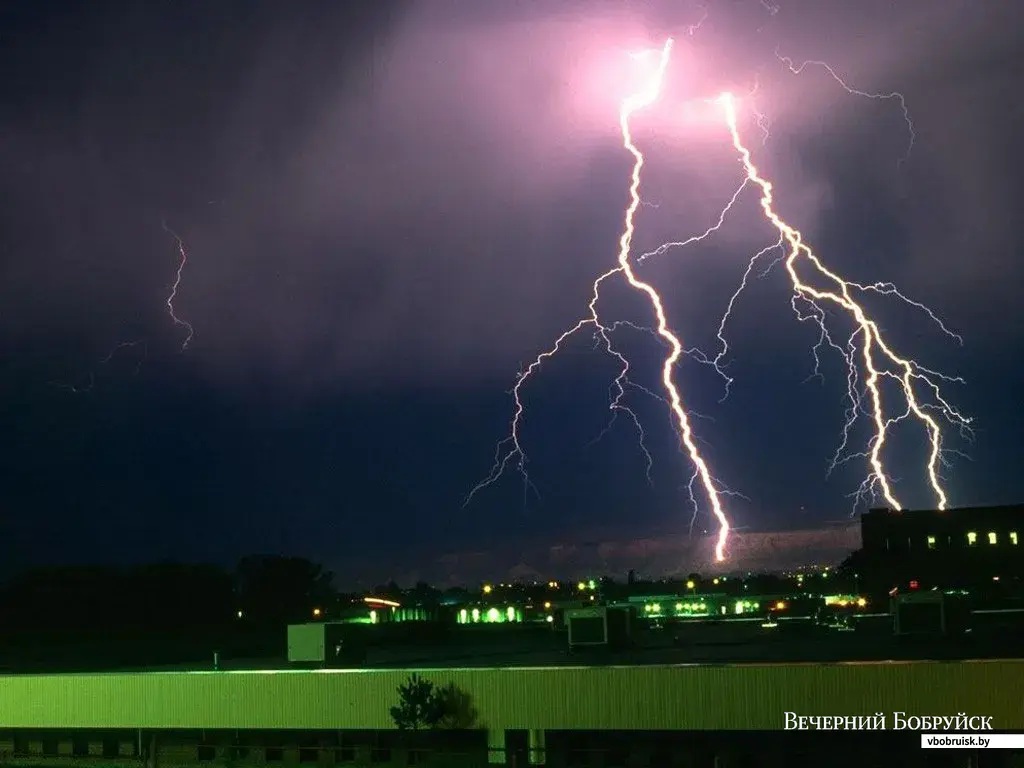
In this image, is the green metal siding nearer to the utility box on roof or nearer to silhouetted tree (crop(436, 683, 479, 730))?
silhouetted tree (crop(436, 683, 479, 730))

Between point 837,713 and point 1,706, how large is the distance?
816 inches

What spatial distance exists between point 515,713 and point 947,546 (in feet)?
226

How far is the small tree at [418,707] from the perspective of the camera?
90.6 feet

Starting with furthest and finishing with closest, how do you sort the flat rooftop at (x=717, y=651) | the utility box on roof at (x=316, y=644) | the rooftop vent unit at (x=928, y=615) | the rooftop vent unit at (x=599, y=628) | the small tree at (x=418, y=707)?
the utility box on roof at (x=316, y=644) < the rooftop vent unit at (x=599, y=628) < the rooftop vent unit at (x=928, y=615) < the flat rooftop at (x=717, y=651) < the small tree at (x=418, y=707)

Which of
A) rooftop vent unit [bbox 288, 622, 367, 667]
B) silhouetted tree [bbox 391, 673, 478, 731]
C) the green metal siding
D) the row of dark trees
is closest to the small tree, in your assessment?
silhouetted tree [bbox 391, 673, 478, 731]

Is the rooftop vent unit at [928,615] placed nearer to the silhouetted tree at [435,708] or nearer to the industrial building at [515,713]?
the industrial building at [515,713]

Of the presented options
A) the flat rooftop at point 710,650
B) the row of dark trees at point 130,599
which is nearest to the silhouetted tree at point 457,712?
the flat rooftop at point 710,650

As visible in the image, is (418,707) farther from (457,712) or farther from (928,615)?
(928,615)

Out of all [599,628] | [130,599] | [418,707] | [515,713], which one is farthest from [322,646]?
[130,599]

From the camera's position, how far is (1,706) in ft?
109

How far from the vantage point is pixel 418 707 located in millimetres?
27750

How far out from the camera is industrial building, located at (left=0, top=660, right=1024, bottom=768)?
24453 millimetres

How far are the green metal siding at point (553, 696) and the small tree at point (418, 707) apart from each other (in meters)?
0.28

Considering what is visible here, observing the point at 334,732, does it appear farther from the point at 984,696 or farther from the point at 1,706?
the point at 984,696
